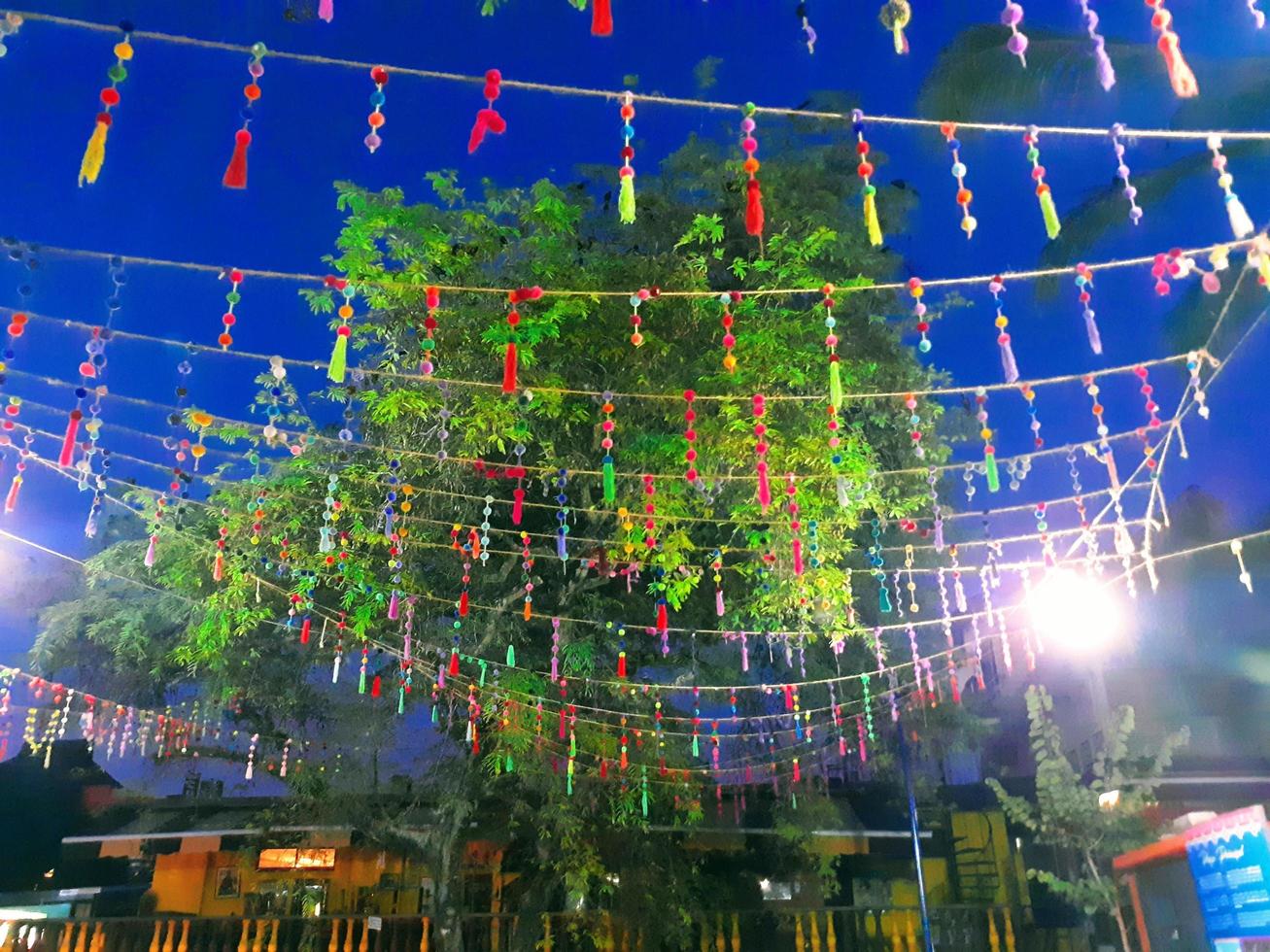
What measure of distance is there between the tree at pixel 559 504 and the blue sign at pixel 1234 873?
2.99m

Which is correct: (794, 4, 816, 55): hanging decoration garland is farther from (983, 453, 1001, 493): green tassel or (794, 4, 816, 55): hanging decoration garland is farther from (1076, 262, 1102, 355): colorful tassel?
(983, 453, 1001, 493): green tassel

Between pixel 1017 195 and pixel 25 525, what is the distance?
1726 centimetres

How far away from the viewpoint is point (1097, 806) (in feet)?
30.9

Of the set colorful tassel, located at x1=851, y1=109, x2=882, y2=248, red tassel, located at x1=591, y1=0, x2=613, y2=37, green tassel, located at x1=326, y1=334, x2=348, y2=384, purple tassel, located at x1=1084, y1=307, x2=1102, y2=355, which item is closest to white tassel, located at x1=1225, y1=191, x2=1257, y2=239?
purple tassel, located at x1=1084, y1=307, x2=1102, y2=355

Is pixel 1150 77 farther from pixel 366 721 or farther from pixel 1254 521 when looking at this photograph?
pixel 366 721

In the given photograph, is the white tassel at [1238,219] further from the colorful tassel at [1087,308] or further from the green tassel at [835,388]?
the green tassel at [835,388]

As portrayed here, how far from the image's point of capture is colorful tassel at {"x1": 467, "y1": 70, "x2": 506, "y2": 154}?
266 cm

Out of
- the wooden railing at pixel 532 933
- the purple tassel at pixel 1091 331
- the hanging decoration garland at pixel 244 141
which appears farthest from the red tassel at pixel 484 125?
the wooden railing at pixel 532 933

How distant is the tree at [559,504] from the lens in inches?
269

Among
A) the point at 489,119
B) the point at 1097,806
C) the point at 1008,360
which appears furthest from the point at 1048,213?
the point at 1097,806

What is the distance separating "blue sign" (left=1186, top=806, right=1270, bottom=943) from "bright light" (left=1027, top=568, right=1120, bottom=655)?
1323mm

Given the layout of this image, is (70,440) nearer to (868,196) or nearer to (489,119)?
(489,119)

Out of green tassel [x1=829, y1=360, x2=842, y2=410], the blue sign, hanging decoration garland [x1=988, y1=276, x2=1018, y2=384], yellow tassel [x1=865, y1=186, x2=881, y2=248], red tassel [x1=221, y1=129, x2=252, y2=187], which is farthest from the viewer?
the blue sign

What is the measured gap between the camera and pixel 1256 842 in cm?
519
